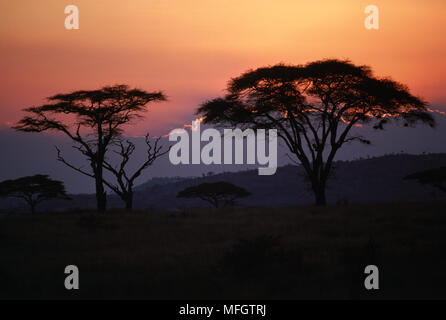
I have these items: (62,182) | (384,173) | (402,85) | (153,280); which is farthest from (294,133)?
(384,173)

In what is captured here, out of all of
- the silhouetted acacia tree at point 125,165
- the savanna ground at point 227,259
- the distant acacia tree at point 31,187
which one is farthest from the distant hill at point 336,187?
the savanna ground at point 227,259

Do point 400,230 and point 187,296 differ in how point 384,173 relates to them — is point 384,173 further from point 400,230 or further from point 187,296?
point 187,296

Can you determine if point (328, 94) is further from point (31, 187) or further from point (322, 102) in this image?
point (31, 187)

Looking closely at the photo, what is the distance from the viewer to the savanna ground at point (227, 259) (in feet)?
22.8

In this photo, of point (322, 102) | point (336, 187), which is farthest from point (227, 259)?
point (336, 187)

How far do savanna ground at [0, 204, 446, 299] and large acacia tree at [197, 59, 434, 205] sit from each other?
9.15 metres

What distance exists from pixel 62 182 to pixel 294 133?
26661 millimetres

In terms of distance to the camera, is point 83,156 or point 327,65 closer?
point 327,65

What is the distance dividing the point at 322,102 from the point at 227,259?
704 inches

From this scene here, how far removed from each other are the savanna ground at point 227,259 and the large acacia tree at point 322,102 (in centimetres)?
915

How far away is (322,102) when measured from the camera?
24.5 m

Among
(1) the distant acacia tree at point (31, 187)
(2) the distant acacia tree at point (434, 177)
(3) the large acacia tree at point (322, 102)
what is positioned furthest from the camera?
(1) the distant acacia tree at point (31, 187)

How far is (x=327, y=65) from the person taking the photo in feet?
78.4

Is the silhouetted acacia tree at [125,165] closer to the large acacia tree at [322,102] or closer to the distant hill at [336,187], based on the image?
the large acacia tree at [322,102]
